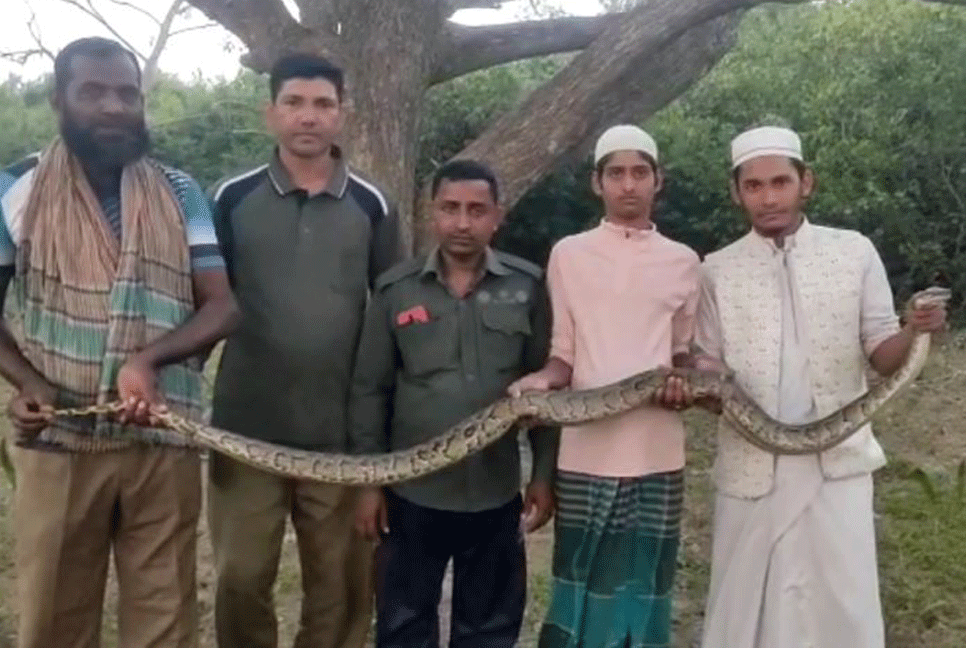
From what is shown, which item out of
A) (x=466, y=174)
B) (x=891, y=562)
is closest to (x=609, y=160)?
(x=466, y=174)

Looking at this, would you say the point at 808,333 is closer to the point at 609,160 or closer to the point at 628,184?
the point at 628,184

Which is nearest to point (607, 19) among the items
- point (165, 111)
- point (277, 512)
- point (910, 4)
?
point (277, 512)

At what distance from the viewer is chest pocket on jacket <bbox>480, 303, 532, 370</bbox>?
448 cm

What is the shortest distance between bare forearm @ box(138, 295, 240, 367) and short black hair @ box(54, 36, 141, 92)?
2.78 feet

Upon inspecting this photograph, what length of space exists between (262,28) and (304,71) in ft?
8.95

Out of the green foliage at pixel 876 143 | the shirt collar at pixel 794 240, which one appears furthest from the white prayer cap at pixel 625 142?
the green foliage at pixel 876 143

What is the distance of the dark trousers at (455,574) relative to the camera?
457 centimetres

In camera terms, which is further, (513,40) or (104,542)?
(513,40)

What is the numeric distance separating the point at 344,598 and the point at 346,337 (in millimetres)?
1028

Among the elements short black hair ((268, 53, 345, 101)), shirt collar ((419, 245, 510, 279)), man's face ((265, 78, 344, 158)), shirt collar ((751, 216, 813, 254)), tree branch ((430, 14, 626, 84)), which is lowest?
shirt collar ((419, 245, 510, 279))

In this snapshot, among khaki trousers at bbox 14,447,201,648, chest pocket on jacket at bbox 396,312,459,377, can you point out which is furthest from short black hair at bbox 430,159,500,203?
khaki trousers at bbox 14,447,201,648

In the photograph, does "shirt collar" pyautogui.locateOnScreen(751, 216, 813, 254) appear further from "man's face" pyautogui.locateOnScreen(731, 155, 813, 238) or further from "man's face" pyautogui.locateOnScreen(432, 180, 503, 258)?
"man's face" pyautogui.locateOnScreen(432, 180, 503, 258)

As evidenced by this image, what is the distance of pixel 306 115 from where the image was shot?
4.54m

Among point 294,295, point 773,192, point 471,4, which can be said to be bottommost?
point 294,295
